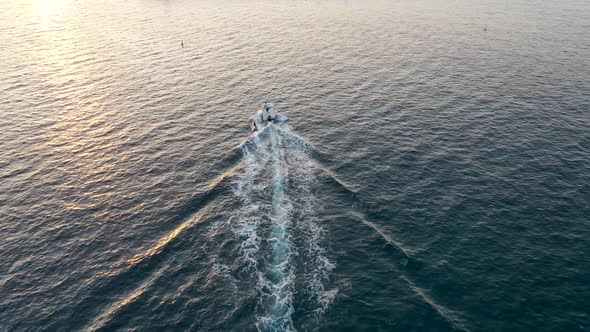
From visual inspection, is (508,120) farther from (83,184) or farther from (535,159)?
(83,184)

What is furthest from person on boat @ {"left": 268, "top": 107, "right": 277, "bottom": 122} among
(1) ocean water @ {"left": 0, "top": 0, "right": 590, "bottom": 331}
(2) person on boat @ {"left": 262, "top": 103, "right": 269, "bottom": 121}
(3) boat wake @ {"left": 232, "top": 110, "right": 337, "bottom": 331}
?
(3) boat wake @ {"left": 232, "top": 110, "right": 337, "bottom": 331}

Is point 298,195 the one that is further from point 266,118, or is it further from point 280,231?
point 266,118

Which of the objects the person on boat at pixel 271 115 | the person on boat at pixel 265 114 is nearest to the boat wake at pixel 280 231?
the person on boat at pixel 265 114

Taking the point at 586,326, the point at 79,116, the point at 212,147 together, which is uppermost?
the point at 79,116

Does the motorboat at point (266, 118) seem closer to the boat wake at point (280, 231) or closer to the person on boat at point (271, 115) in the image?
the person on boat at point (271, 115)

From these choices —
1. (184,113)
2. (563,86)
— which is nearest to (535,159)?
(563,86)
